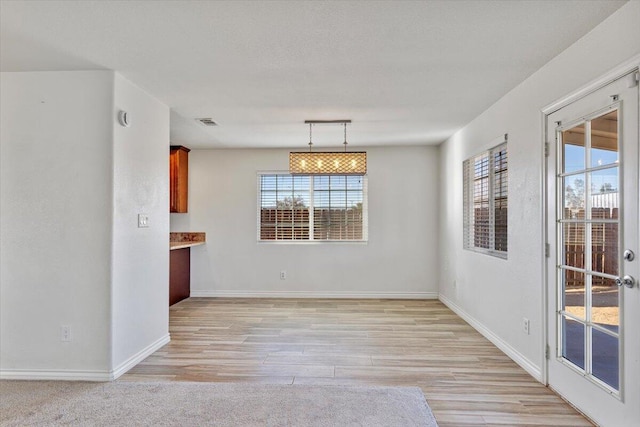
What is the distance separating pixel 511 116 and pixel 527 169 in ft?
2.00

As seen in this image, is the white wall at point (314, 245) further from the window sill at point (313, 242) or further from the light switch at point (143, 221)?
the light switch at point (143, 221)

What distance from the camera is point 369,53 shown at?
2.80 meters

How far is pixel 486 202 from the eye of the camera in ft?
14.7

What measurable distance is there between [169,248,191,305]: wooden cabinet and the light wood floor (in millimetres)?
585

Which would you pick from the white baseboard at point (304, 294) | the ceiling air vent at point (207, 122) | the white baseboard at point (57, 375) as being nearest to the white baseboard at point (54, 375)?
the white baseboard at point (57, 375)

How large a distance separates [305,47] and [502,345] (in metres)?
3.23

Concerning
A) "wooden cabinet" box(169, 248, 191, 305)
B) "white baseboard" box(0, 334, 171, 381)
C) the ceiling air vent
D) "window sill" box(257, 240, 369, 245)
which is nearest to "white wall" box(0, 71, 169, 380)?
"white baseboard" box(0, 334, 171, 381)

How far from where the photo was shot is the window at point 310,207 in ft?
21.6

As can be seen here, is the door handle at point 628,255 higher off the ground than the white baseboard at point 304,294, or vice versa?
the door handle at point 628,255

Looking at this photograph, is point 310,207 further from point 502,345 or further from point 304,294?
point 502,345

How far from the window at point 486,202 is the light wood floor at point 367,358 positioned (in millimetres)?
1017

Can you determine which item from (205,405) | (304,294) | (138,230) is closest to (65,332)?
(138,230)

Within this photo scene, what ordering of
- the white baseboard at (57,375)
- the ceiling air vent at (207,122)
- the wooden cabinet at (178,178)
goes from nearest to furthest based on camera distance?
the white baseboard at (57,375), the ceiling air vent at (207,122), the wooden cabinet at (178,178)

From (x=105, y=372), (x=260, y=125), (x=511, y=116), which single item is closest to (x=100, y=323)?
(x=105, y=372)
